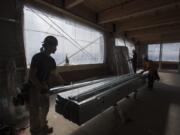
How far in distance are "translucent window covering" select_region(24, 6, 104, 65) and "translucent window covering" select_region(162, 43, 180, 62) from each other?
6155 millimetres

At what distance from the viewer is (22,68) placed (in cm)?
244

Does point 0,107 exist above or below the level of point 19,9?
below

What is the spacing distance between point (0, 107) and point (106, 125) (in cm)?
159

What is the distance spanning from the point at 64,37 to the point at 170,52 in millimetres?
8235

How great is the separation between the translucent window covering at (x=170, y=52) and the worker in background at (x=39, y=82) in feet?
31.4

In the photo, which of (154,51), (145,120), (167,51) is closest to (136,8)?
(145,120)

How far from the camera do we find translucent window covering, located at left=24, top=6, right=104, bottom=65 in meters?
2.88

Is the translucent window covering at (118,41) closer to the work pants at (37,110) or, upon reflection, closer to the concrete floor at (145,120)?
the concrete floor at (145,120)

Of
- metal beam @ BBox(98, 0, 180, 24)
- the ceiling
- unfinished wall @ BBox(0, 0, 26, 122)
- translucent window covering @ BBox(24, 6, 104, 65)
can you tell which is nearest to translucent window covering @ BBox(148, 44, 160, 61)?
the ceiling

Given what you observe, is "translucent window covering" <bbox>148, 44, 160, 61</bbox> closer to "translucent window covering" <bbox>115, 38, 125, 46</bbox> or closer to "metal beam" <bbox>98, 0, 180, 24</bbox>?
"translucent window covering" <bbox>115, 38, 125, 46</bbox>

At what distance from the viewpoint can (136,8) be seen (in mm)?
3414

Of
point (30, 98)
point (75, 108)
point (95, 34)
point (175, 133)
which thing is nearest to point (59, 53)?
point (95, 34)

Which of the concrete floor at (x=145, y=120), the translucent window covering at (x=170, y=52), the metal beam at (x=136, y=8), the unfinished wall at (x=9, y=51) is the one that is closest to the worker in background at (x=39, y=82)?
the concrete floor at (x=145, y=120)

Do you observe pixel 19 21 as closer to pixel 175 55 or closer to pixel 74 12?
pixel 74 12
